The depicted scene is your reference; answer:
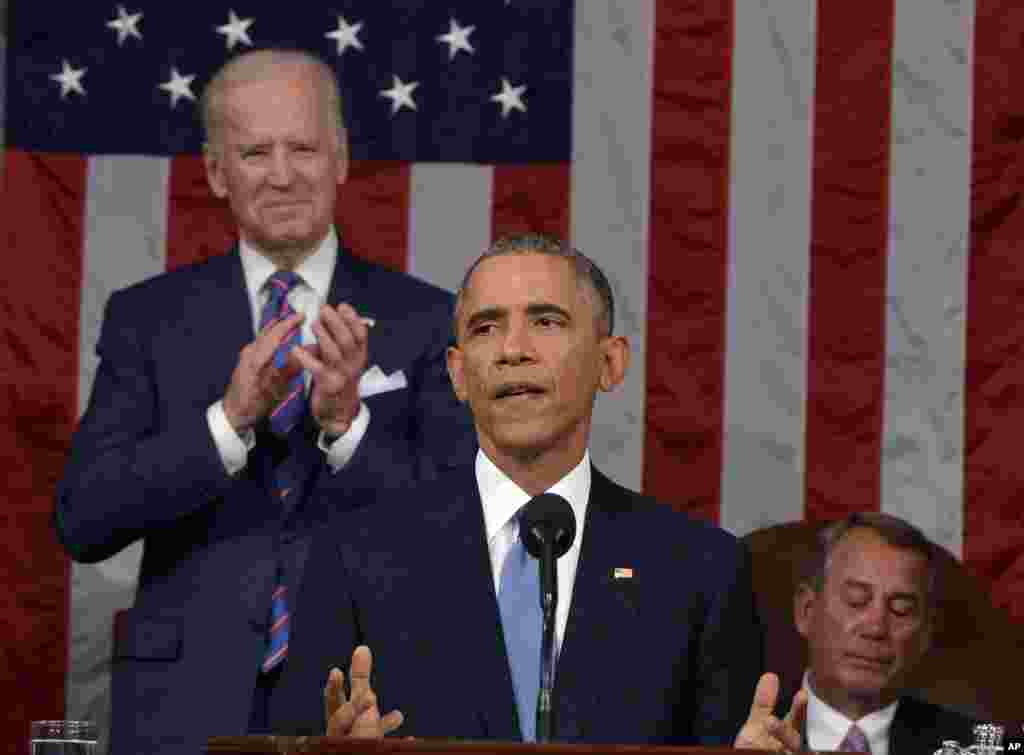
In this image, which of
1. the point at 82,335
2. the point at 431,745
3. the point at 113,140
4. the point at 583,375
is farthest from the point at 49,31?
the point at 431,745

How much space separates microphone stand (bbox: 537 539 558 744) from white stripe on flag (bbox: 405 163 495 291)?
2708 millimetres

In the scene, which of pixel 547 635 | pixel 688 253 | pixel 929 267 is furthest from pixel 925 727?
pixel 547 635

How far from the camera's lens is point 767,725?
2.76 meters

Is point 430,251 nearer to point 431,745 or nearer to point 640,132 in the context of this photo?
point 640,132

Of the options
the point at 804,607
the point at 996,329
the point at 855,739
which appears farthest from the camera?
the point at 996,329

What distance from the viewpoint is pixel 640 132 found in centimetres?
530

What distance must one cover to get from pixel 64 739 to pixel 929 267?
297 centimetres

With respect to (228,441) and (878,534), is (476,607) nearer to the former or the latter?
(228,441)

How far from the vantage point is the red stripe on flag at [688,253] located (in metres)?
5.22

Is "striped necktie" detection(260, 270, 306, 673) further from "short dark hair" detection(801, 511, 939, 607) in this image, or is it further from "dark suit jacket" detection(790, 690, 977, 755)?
"short dark hair" detection(801, 511, 939, 607)

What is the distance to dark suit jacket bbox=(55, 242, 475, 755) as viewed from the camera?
13.1 ft

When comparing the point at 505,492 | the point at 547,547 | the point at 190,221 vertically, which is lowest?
the point at 547,547

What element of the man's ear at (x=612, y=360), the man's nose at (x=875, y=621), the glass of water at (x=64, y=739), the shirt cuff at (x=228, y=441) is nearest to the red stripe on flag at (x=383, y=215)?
the shirt cuff at (x=228, y=441)

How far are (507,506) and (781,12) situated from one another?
2.46 m
